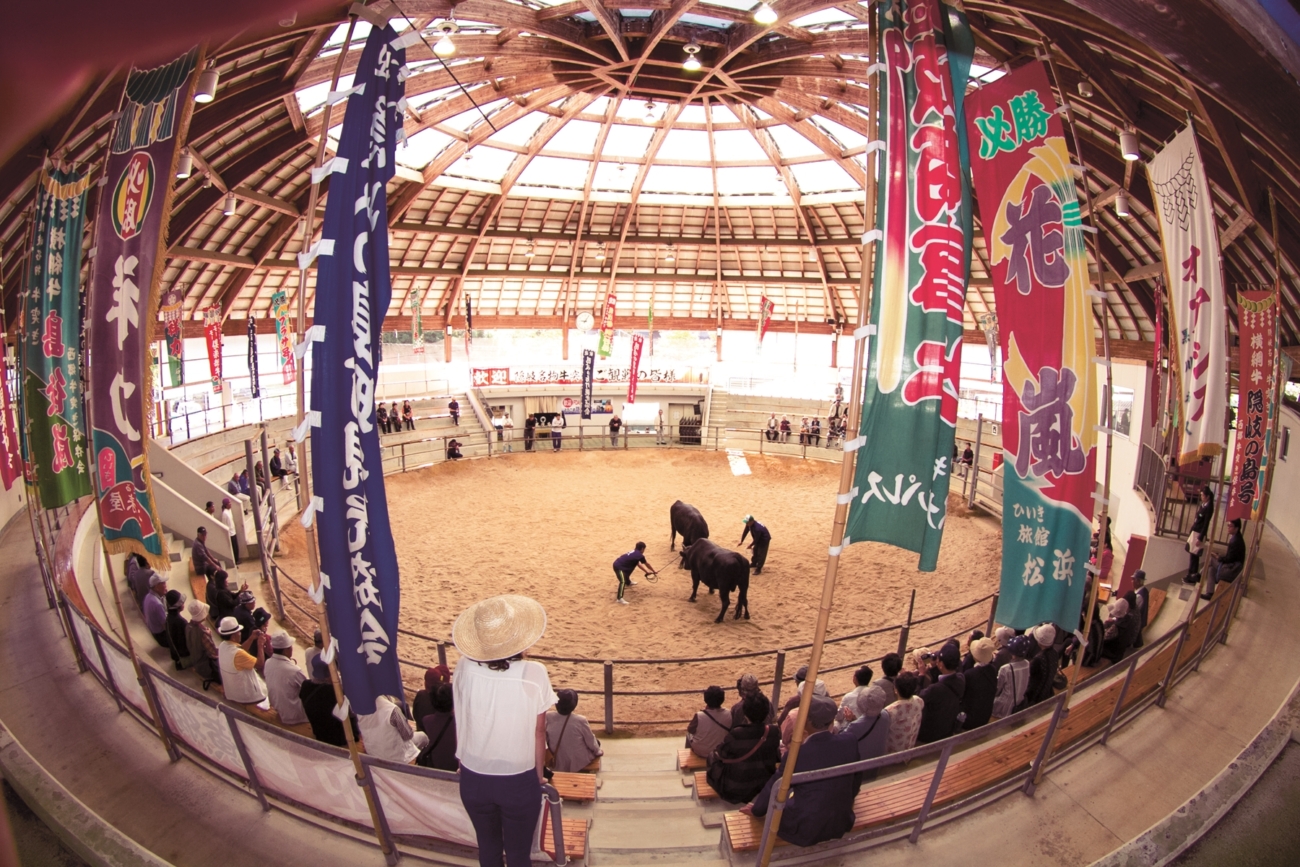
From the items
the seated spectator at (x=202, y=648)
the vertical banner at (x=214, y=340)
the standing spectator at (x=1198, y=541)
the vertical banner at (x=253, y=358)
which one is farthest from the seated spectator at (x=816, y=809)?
the vertical banner at (x=253, y=358)

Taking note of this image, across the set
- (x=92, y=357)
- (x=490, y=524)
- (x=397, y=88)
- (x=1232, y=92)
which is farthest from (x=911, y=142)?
(x=490, y=524)

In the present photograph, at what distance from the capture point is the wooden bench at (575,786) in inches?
207

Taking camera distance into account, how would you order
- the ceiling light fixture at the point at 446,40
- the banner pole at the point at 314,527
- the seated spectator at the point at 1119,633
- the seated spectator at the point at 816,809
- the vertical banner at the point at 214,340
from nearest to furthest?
the banner pole at the point at 314,527
the seated spectator at the point at 816,809
the seated spectator at the point at 1119,633
the ceiling light fixture at the point at 446,40
the vertical banner at the point at 214,340

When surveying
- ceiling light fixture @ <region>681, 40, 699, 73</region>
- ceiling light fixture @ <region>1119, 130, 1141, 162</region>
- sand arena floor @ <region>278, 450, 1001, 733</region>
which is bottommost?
sand arena floor @ <region>278, 450, 1001, 733</region>

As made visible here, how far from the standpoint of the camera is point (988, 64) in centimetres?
1084

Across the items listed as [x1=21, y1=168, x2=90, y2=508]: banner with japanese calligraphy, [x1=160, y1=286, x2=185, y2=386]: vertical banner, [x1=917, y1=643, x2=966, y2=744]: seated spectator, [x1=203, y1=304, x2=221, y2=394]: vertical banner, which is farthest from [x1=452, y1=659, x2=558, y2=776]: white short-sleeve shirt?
[x1=203, y1=304, x2=221, y2=394]: vertical banner

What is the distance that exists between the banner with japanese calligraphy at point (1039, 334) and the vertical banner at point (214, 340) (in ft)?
66.2

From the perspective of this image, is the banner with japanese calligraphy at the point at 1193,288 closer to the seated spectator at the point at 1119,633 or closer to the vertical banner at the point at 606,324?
the seated spectator at the point at 1119,633

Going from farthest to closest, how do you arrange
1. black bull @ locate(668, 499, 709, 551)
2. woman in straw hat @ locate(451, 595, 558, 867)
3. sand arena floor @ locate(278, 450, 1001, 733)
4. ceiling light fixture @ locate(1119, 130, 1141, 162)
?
black bull @ locate(668, 499, 709, 551)
sand arena floor @ locate(278, 450, 1001, 733)
ceiling light fixture @ locate(1119, 130, 1141, 162)
woman in straw hat @ locate(451, 595, 558, 867)

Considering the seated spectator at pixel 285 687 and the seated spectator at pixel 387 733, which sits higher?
the seated spectator at pixel 387 733

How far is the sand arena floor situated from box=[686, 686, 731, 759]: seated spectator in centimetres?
101

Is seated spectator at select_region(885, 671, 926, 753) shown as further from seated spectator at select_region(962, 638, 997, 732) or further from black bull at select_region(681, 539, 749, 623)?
black bull at select_region(681, 539, 749, 623)

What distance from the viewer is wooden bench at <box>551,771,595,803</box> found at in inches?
207

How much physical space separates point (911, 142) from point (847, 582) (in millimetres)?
9386
